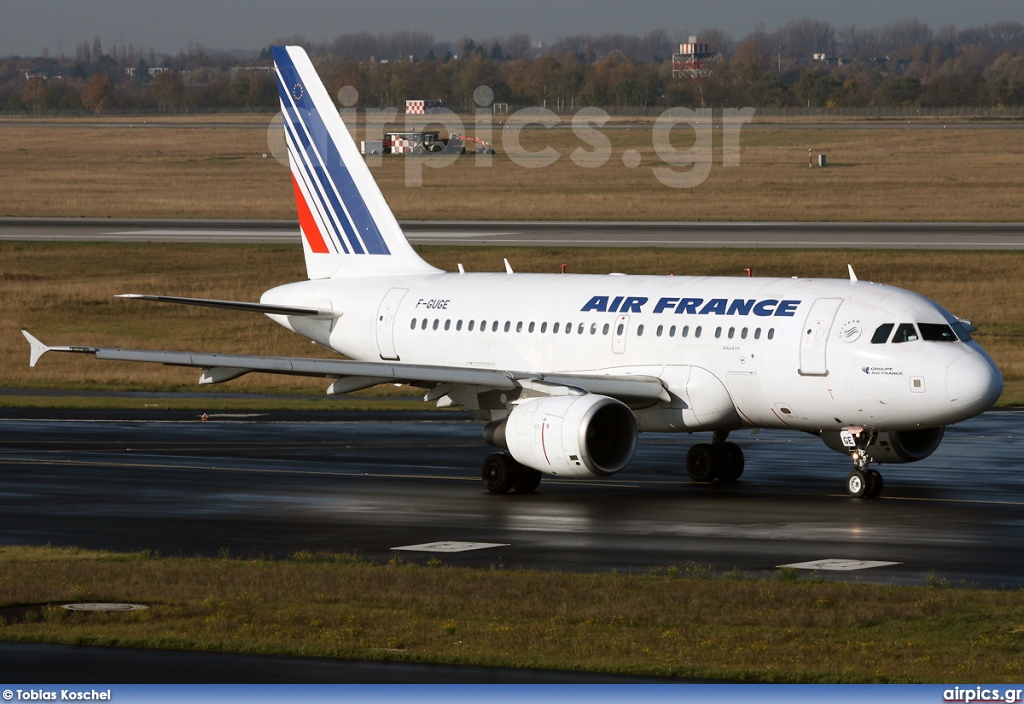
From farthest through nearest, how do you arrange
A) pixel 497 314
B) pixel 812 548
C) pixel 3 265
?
pixel 3 265 < pixel 497 314 < pixel 812 548

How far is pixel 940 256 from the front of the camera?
82875mm

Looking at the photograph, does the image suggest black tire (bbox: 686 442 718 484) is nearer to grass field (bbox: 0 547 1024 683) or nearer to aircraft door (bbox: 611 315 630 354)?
aircraft door (bbox: 611 315 630 354)

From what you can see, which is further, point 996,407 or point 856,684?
point 996,407

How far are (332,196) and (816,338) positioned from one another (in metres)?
15.9

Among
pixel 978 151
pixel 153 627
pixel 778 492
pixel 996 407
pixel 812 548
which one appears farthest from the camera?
pixel 978 151

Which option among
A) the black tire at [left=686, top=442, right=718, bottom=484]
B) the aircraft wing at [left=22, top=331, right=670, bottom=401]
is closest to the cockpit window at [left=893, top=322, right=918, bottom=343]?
the aircraft wing at [left=22, top=331, right=670, bottom=401]

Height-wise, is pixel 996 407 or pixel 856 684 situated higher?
pixel 856 684

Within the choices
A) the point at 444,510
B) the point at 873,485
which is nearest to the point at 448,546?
the point at 444,510

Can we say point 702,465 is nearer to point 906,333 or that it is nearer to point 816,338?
point 816,338

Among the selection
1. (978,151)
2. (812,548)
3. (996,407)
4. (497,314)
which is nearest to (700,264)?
(996,407)

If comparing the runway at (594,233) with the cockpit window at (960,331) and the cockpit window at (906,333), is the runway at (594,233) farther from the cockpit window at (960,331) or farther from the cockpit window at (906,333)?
the cockpit window at (906,333)

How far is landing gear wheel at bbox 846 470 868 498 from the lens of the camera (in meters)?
35.0

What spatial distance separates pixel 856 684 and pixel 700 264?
65533mm

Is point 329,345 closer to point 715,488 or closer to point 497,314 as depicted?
point 497,314
